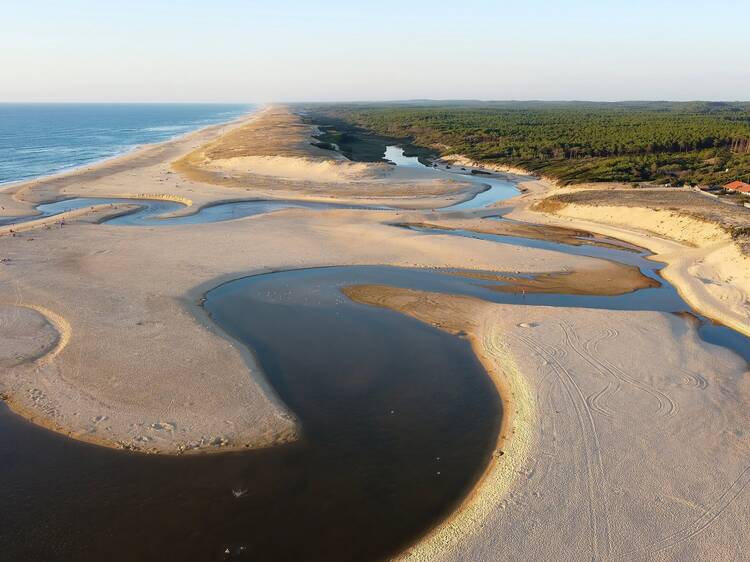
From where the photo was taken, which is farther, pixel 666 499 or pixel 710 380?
pixel 710 380

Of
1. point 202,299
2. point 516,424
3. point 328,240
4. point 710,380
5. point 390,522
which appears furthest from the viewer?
point 328,240

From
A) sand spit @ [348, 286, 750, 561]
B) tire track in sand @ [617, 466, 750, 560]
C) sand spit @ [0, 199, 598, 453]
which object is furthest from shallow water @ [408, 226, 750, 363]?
tire track in sand @ [617, 466, 750, 560]

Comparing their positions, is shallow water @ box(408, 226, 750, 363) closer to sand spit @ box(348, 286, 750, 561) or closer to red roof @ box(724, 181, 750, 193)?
sand spit @ box(348, 286, 750, 561)

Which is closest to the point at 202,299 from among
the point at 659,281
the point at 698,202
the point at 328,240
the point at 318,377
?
the point at 318,377

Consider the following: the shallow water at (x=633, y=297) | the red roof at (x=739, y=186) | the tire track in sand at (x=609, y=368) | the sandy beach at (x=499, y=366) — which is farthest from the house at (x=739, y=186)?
the tire track in sand at (x=609, y=368)

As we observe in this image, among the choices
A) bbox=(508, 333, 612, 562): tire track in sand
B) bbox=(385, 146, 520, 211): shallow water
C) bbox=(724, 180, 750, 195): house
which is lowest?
bbox=(385, 146, 520, 211): shallow water

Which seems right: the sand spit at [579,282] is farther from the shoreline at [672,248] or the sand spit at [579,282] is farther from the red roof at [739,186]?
the red roof at [739,186]

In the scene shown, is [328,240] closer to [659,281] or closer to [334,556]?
[659,281]

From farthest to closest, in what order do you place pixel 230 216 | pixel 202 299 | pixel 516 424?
1. pixel 230 216
2. pixel 202 299
3. pixel 516 424
